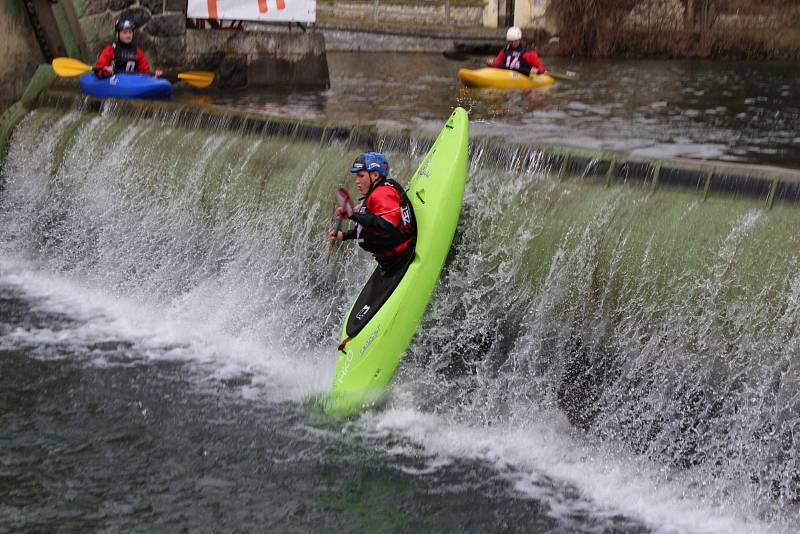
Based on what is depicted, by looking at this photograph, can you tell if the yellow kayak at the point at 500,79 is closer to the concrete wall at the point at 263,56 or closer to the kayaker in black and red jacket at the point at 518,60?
the kayaker in black and red jacket at the point at 518,60

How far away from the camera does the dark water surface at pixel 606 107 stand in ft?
32.4

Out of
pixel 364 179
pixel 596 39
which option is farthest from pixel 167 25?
pixel 596 39

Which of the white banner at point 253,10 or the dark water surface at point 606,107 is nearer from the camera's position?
the dark water surface at point 606,107

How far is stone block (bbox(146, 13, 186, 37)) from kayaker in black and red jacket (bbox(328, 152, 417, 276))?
7.35m

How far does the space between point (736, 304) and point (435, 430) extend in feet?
6.48

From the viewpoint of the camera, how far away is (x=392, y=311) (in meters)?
6.94

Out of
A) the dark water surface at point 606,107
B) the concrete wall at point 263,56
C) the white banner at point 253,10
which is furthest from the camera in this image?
the concrete wall at point 263,56

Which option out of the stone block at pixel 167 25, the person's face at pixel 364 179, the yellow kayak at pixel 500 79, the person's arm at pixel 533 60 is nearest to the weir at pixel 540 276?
the person's face at pixel 364 179

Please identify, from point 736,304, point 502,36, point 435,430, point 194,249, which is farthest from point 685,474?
point 502,36

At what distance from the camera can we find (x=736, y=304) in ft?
19.5

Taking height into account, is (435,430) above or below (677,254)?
below

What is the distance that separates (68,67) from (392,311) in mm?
6743

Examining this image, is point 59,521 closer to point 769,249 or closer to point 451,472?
point 451,472

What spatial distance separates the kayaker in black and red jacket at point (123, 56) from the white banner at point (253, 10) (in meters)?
1.48
